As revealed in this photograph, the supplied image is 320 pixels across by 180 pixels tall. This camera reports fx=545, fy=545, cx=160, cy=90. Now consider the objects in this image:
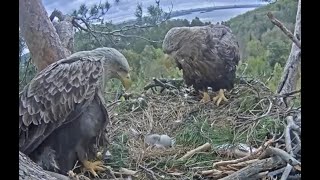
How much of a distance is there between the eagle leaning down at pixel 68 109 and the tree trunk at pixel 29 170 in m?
0.05

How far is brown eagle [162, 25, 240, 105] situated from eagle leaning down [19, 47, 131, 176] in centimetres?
24

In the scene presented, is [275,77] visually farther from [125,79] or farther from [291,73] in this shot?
[125,79]

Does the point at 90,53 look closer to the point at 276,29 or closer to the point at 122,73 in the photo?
the point at 122,73

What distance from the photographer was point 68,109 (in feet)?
4.09

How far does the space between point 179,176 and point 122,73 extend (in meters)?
0.28

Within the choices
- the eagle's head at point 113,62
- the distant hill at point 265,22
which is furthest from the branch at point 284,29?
the eagle's head at point 113,62

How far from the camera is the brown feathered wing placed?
1.21 meters

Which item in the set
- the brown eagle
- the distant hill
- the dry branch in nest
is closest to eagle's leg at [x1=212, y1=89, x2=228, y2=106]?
the brown eagle

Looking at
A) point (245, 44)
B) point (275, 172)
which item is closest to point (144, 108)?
point (245, 44)

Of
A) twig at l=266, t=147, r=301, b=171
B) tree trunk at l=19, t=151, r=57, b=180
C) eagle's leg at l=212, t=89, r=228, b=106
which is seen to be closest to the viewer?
tree trunk at l=19, t=151, r=57, b=180

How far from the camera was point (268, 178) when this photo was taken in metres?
1.24

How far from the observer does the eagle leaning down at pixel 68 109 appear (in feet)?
4.00

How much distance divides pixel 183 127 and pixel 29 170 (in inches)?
17.0

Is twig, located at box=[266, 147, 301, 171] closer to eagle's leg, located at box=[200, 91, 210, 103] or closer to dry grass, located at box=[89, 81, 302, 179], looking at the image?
dry grass, located at box=[89, 81, 302, 179]
